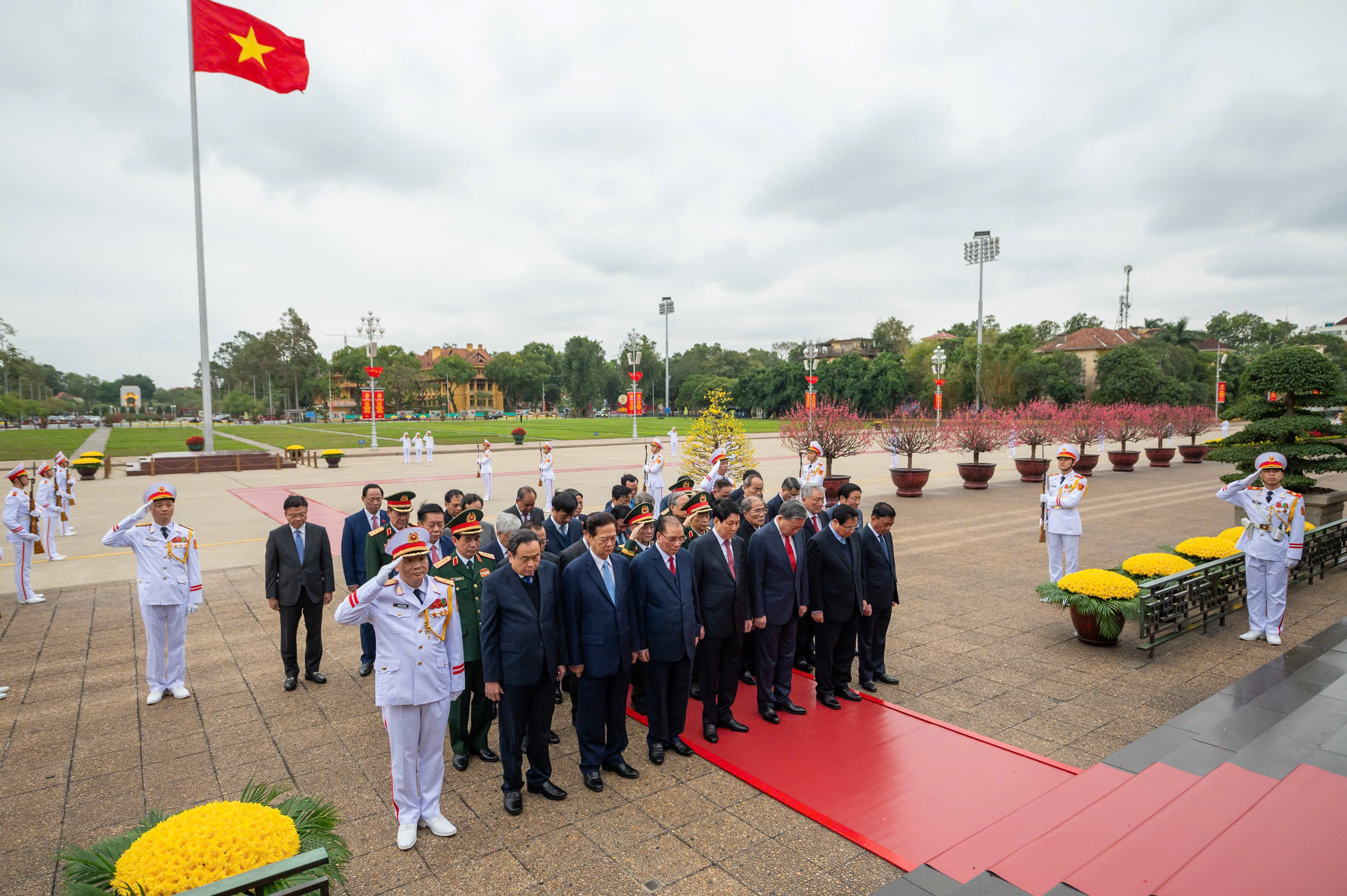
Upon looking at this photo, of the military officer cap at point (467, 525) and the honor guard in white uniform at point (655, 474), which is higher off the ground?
the military officer cap at point (467, 525)

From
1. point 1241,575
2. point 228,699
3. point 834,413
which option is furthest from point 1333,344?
point 228,699

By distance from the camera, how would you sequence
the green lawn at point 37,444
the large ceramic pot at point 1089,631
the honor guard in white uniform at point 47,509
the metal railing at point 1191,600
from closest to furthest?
the metal railing at point 1191,600 < the large ceramic pot at point 1089,631 < the honor guard in white uniform at point 47,509 < the green lawn at point 37,444

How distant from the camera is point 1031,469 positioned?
22422 mm

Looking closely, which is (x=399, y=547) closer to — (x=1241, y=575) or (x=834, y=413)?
(x=1241, y=575)

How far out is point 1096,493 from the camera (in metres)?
20.4

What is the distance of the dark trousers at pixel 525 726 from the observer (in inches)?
174

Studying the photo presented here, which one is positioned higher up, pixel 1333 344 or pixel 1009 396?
pixel 1333 344

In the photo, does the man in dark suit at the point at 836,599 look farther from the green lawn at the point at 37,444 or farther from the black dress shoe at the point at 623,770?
the green lawn at the point at 37,444

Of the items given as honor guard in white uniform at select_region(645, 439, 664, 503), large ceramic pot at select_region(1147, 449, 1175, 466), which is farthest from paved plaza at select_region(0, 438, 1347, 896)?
large ceramic pot at select_region(1147, 449, 1175, 466)

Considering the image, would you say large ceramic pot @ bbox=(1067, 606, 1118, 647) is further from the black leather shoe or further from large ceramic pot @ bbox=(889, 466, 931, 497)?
large ceramic pot @ bbox=(889, 466, 931, 497)

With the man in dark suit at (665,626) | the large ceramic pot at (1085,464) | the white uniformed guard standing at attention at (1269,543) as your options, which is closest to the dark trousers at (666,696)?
the man in dark suit at (665,626)

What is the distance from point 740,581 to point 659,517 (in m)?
0.92

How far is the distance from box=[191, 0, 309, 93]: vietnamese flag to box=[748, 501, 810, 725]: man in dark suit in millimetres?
20942

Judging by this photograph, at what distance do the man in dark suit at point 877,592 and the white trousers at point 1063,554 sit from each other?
13.5ft
